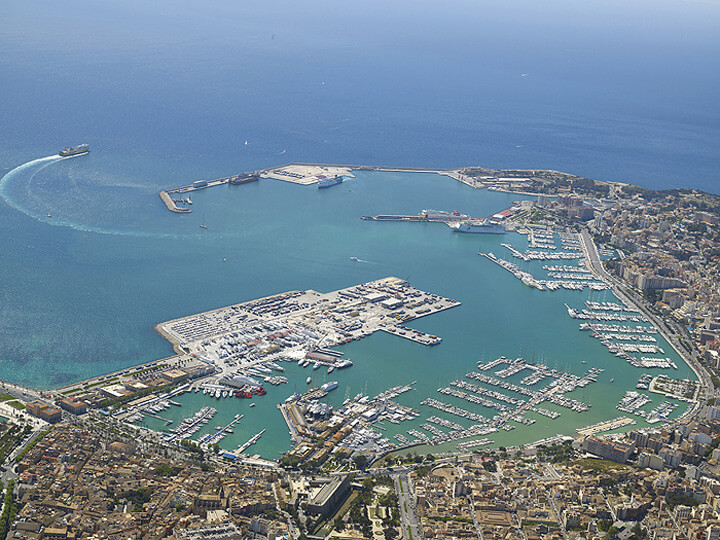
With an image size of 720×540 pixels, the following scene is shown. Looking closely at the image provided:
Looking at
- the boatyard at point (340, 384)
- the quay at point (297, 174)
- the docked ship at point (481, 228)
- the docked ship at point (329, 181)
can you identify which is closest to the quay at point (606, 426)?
the boatyard at point (340, 384)

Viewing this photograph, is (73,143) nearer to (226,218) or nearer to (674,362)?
(226,218)

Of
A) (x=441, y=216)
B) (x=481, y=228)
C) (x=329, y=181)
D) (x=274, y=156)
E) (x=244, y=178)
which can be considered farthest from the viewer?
(x=274, y=156)

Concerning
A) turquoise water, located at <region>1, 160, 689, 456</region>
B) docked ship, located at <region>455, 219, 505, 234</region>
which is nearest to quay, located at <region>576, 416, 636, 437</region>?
turquoise water, located at <region>1, 160, 689, 456</region>

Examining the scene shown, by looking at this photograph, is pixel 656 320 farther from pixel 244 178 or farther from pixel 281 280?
pixel 244 178

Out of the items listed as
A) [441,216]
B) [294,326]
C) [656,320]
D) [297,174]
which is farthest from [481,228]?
[294,326]

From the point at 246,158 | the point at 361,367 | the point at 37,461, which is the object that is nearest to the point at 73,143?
the point at 246,158

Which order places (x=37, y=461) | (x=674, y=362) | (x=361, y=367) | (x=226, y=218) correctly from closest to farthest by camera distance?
(x=37, y=461)
(x=361, y=367)
(x=674, y=362)
(x=226, y=218)

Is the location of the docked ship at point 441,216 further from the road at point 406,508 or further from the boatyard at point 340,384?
the road at point 406,508
